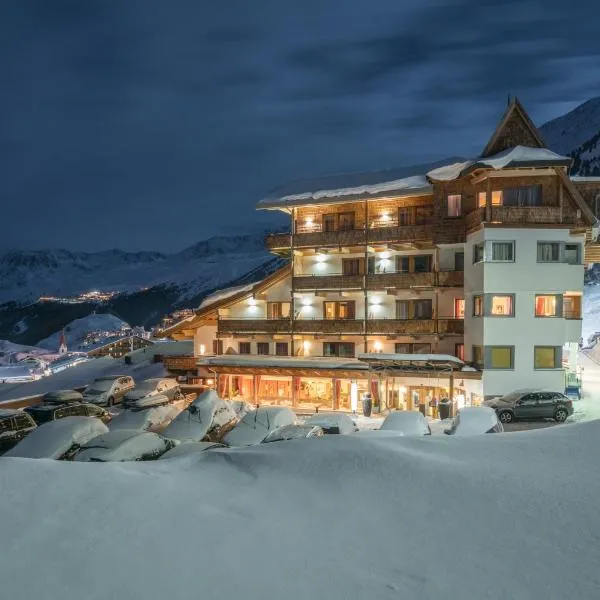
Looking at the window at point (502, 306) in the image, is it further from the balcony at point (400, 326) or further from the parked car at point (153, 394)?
the parked car at point (153, 394)

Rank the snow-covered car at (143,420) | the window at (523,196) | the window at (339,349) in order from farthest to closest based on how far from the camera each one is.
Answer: the window at (339,349), the window at (523,196), the snow-covered car at (143,420)

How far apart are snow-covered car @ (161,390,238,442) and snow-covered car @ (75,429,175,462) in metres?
4.11

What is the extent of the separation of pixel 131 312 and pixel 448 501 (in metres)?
201

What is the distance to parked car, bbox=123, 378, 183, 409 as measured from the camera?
28191 millimetres

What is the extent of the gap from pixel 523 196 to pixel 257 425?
20.0m

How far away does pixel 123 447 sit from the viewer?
1525 cm

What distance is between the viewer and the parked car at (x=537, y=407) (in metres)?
→ 23.3

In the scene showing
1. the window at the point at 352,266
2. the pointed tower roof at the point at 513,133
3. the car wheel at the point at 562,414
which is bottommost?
the car wheel at the point at 562,414

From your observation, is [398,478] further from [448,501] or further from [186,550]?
[186,550]

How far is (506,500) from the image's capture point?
7.43 m

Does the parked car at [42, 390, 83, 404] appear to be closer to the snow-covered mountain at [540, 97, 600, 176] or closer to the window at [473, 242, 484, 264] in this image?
the window at [473, 242, 484, 264]

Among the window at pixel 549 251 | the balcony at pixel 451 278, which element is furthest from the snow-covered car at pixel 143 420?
the window at pixel 549 251

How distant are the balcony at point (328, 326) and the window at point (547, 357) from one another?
10.6m

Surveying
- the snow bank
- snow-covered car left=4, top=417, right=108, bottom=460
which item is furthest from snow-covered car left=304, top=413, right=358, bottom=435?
the snow bank
